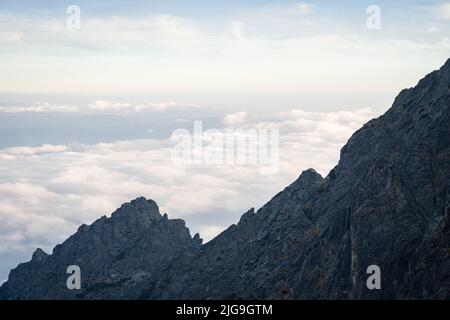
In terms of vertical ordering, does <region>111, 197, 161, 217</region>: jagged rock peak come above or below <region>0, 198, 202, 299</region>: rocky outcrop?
above

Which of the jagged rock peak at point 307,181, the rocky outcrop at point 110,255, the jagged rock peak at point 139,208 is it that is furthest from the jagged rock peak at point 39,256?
the jagged rock peak at point 307,181

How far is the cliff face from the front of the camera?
90750 millimetres

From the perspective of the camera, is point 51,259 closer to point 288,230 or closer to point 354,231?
point 288,230

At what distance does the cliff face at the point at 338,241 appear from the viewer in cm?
9075

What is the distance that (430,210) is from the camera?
9581 cm

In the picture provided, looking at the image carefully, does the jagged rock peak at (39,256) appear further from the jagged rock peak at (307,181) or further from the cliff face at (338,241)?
the jagged rock peak at (307,181)

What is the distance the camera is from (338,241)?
105 m

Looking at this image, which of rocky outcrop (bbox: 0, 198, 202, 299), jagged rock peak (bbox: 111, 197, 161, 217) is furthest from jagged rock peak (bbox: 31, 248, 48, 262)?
jagged rock peak (bbox: 111, 197, 161, 217)

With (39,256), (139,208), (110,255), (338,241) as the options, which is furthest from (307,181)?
(39,256)

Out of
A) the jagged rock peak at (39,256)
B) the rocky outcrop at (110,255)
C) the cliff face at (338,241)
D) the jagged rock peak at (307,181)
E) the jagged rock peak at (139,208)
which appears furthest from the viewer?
the jagged rock peak at (39,256)

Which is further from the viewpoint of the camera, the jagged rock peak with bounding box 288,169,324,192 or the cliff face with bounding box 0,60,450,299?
the jagged rock peak with bounding box 288,169,324,192

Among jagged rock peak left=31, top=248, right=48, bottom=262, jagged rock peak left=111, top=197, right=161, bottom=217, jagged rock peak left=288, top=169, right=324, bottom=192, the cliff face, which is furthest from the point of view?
jagged rock peak left=31, top=248, right=48, bottom=262

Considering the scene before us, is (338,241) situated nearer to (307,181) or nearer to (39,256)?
(307,181)

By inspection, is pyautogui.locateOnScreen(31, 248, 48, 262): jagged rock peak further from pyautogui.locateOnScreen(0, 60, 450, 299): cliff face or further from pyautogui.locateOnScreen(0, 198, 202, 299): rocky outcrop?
pyautogui.locateOnScreen(0, 60, 450, 299): cliff face
